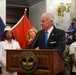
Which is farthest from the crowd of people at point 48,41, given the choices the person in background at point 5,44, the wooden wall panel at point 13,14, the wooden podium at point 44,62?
the wooden wall panel at point 13,14

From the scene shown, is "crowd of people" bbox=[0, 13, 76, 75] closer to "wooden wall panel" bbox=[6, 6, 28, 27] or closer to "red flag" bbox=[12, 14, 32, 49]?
"red flag" bbox=[12, 14, 32, 49]

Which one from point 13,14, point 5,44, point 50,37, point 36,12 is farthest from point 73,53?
point 13,14

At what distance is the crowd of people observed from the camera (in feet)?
9.20

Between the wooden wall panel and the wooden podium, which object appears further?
the wooden wall panel

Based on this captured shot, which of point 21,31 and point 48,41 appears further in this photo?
point 21,31

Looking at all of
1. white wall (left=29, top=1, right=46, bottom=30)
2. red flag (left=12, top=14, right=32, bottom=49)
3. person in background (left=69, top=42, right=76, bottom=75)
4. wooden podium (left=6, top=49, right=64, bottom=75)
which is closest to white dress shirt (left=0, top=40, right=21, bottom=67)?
red flag (left=12, top=14, right=32, bottom=49)

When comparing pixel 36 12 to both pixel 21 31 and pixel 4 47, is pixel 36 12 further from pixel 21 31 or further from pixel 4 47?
pixel 4 47

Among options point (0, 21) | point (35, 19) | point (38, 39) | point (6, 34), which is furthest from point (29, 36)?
point (35, 19)

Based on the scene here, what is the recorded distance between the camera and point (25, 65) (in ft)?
8.18

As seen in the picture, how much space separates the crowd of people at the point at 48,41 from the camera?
280 cm

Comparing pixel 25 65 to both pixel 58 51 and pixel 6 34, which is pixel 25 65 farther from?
pixel 6 34

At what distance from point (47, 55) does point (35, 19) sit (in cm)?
379


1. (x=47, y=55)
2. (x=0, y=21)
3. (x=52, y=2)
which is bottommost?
(x=47, y=55)

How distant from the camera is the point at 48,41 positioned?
9.38 feet
